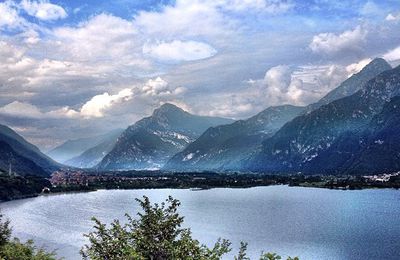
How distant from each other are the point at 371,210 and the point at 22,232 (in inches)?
4906

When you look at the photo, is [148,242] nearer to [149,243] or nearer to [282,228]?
[149,243]

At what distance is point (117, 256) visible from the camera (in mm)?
29859

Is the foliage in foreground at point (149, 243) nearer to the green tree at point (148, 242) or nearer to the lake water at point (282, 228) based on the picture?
the green tree at point (148, 242)

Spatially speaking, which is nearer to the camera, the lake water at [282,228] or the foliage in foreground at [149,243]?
the foliage in foreground at [149,243]

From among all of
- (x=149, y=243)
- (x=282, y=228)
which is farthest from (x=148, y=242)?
(x=282, y=228)

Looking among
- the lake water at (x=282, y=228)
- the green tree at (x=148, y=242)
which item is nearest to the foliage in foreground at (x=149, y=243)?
the green tree at (x=148, y=242)

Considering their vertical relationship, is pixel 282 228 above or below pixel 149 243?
below

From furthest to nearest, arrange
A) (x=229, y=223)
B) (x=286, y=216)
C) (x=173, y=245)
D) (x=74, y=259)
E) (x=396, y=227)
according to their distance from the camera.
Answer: (x=286, y=216), (x=229, y=223), (x=396, y=227), (x=74, y=259), (x=173, y=245)

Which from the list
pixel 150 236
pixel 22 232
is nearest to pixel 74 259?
pixel 22 232

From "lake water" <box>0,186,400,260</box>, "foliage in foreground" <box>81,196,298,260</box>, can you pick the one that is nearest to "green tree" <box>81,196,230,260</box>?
"foliage in foreground" <box>81,196,298,260</box>

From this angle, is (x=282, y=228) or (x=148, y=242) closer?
(x=148, y=242)

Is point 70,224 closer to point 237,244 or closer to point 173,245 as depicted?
point 237,244

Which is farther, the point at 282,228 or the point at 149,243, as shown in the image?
the point at 282,228

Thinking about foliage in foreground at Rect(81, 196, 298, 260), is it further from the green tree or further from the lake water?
the lake water
